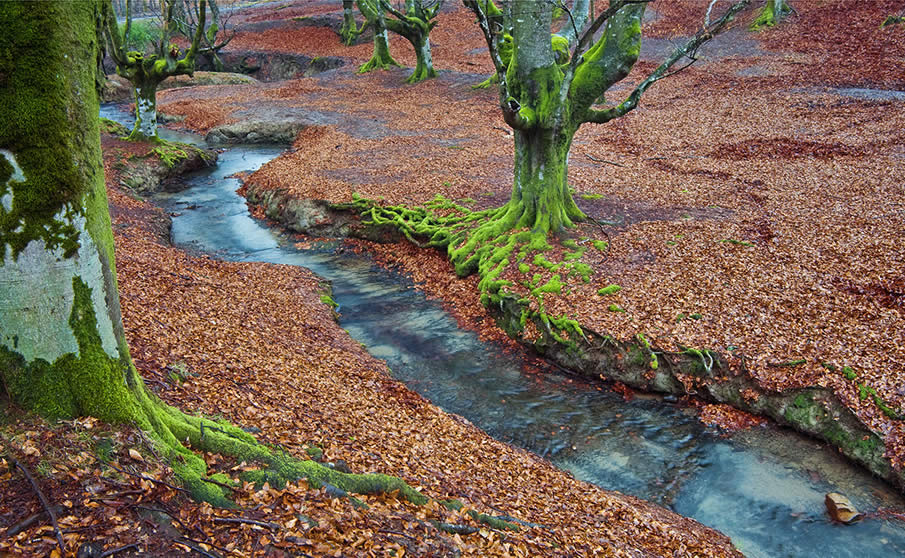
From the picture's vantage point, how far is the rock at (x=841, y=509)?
7.13 meters

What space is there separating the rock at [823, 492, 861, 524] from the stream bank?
814 mm

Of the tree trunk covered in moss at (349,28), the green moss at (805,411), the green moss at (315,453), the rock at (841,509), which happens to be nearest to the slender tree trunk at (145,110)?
the green moss at (315,453)

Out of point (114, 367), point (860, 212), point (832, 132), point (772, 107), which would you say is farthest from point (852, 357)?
point (772, 107)

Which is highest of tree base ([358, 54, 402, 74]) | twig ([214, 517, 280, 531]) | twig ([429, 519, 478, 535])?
tree base ([358, 54, 402, 74])

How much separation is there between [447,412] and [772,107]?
61.8 ft

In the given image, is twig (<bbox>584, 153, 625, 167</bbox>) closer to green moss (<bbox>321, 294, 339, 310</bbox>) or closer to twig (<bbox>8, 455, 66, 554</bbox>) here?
green moss (<bbox>321, 294, 339, 310</bbox>)

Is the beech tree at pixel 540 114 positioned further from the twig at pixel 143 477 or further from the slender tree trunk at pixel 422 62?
Answer: the slender tree trunk at pixel 422 62

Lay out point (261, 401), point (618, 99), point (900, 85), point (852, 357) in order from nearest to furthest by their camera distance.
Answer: point (261, 401), point (852, 357), point (900, 85), point (618, 99)

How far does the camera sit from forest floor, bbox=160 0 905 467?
959 centimetres

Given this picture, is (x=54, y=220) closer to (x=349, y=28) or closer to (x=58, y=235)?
(x=58, y=235)

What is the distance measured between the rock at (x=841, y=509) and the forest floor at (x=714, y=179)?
96cm

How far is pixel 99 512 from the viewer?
3.74 meters

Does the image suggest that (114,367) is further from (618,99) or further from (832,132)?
A: (618,99)

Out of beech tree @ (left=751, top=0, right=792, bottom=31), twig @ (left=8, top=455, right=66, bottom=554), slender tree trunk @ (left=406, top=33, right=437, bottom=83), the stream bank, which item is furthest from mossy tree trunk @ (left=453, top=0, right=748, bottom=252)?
beech tree @ (left=751, top=0, right=792, bottom=31)
